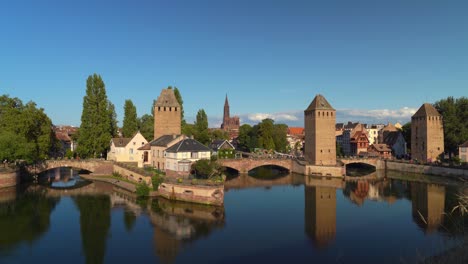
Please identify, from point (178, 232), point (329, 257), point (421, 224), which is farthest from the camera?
point (421, 224)

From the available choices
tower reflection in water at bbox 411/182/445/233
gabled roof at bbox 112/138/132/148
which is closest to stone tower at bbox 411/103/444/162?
tower reflection in water at bbox 411/182/445/233

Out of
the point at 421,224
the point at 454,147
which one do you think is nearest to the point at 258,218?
the point at 421,224

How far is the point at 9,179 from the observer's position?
1617 inches

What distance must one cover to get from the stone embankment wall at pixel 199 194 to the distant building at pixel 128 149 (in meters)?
20.1

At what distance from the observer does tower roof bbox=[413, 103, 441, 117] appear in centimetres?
5915

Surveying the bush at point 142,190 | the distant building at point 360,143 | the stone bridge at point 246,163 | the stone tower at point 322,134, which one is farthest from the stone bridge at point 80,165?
the distant building at point 360,143

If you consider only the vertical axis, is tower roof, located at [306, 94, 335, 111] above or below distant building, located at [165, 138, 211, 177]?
above

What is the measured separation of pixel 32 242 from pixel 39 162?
2918 cm

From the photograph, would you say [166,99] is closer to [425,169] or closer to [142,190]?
[142,190]

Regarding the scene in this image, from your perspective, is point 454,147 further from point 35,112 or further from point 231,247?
point 35,112

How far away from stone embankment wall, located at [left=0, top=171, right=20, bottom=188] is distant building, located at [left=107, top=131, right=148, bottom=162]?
42.3 ft

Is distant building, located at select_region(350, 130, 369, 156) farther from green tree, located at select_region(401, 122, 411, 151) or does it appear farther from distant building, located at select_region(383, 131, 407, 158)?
green tree, located at select_region(401, 122, 411, 151)

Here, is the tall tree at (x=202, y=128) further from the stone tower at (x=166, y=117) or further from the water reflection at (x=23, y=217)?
the water reflection at (x=23, y=217)

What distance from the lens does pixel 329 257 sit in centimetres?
2036
